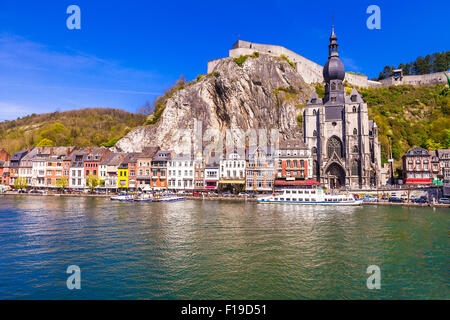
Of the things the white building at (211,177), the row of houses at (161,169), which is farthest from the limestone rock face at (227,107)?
the white building at (211,177)

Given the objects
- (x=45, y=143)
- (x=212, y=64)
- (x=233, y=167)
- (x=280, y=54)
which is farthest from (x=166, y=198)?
(x=280, y=54)

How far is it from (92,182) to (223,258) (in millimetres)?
61961

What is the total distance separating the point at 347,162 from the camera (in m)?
70.2

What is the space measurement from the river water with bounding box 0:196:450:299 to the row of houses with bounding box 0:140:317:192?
102ft

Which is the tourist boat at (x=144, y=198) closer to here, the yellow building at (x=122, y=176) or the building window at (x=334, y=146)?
the yellow building at (x=122, y=176)

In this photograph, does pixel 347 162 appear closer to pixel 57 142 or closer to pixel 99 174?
pixel 99 174

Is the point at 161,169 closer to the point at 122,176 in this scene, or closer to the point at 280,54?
the point at 122,176

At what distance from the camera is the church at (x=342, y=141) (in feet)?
229

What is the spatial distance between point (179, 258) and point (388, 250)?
1589 centimetres

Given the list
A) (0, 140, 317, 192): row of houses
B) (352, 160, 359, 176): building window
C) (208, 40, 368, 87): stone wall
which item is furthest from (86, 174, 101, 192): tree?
(352, 160, 359, 176): building window

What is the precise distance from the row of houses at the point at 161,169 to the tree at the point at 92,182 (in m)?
0.31

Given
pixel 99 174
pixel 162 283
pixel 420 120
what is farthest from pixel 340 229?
pixel 420 120
